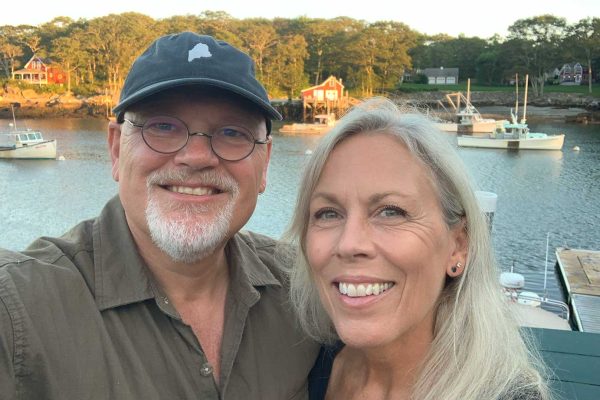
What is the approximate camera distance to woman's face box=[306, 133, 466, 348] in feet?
6.72

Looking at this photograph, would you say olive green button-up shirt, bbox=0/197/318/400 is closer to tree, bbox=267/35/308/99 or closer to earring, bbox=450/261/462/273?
earring, bbox=450/261/462/273

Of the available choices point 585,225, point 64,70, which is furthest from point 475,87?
point 585,225

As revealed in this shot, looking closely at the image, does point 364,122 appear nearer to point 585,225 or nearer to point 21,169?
point 585,225

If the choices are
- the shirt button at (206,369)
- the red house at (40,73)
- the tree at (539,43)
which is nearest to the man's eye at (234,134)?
the shirt button at (206,369)

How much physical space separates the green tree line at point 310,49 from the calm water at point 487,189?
30.6 meters

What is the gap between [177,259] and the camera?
2.22m

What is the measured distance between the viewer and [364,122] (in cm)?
226

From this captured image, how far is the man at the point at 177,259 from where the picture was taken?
1.85m

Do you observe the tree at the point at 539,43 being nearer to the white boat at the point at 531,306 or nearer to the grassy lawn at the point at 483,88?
the grassy lawn at the point at 483,88

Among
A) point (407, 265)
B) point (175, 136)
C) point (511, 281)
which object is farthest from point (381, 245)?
point (511, 281)

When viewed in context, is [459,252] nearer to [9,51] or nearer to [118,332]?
[118,332]

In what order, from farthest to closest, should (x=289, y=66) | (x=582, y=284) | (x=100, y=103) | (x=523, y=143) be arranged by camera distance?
(x=100, y=103), (x=289, y=66), (x=523, y=143), (x=582, y=284)

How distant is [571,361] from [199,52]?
2.26 metres

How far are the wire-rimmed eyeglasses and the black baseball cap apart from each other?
0.12m
